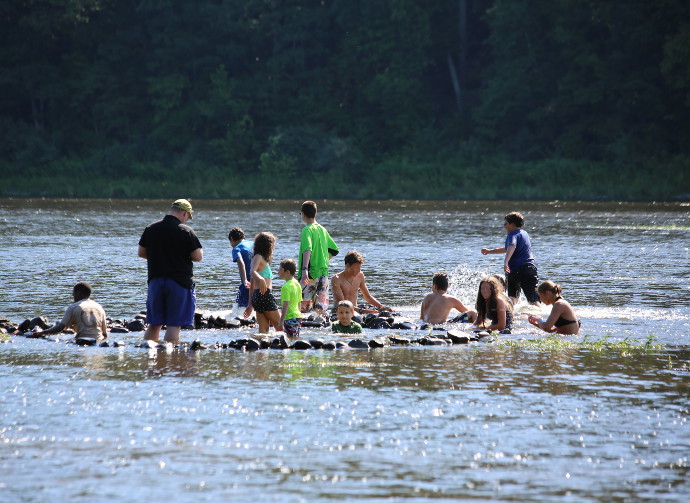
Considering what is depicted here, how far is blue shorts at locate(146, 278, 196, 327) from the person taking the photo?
12688mm

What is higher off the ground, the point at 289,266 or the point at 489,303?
the point at 289,266

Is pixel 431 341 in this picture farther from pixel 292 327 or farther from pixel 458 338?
pixel 292 327

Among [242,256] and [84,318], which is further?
[242,256]

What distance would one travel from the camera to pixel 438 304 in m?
15.9

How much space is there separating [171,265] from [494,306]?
4.81 meters

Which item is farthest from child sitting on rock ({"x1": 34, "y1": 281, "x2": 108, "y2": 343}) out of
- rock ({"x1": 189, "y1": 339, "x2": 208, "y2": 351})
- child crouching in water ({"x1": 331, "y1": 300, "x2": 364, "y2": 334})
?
child crouching in water ({"x1": 331, "y1": 300, "x2": 364, "y2": 334})

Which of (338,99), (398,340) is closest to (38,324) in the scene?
(398,340)

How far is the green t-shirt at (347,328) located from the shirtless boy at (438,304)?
5.00 feet

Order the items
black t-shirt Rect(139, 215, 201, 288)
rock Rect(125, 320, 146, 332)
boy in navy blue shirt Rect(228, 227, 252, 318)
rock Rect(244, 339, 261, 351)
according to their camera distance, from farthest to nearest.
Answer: boy in navy blue shirt Rect(228, 227, 252, 318), rock Rect(125, 320, 146, 332), rock Rect(244, 339, 261, 351), black t-shirt Rect(139, 215, 201, 288)

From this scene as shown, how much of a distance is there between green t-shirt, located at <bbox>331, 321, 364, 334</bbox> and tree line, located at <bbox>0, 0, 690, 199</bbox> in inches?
2247

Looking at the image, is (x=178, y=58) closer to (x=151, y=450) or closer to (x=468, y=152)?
(x=468, y=152)

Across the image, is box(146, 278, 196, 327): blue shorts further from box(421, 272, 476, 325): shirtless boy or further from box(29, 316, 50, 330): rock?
box(421, 272, 476, 325): shirtless boy

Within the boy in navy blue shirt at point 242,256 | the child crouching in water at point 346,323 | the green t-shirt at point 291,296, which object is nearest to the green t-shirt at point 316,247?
the boy in navy blue shirt at point 242,256

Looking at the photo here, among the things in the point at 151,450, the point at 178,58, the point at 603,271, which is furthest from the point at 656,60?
the point at 151,450
